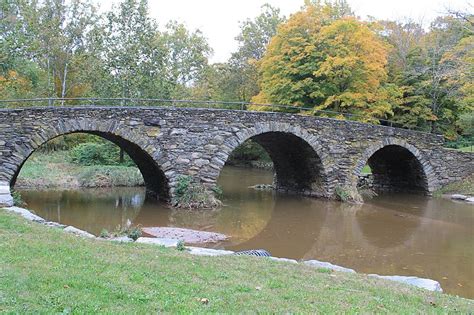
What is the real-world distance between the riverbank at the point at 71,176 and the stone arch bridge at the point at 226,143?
376cm

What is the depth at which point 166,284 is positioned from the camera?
4.70 metres

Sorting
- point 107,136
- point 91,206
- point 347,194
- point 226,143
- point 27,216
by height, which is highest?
point 107,136

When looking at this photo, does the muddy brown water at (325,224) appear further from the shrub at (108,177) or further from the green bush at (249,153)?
the green bush at (249,153)

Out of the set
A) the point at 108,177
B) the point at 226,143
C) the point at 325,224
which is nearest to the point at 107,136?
the point at 226,143

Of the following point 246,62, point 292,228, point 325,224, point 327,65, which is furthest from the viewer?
point 246,62

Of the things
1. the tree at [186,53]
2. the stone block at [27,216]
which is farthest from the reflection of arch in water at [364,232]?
the tree at [186,53]

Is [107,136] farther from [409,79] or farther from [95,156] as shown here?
[409,79]

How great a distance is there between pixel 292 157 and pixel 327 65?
200 inches

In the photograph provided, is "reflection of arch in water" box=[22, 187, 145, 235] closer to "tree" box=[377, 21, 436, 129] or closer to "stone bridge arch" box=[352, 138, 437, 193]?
"stone bridge arch" box=[352, 138, 437, 193]

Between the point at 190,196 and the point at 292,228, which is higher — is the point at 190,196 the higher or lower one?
the higher one

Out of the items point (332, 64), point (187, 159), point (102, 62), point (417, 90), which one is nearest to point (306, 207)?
point (187, 159)

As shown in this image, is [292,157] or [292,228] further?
[292,157]

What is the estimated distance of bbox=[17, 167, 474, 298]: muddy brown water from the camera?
9289mm

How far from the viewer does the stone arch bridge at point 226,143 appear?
12.5m
